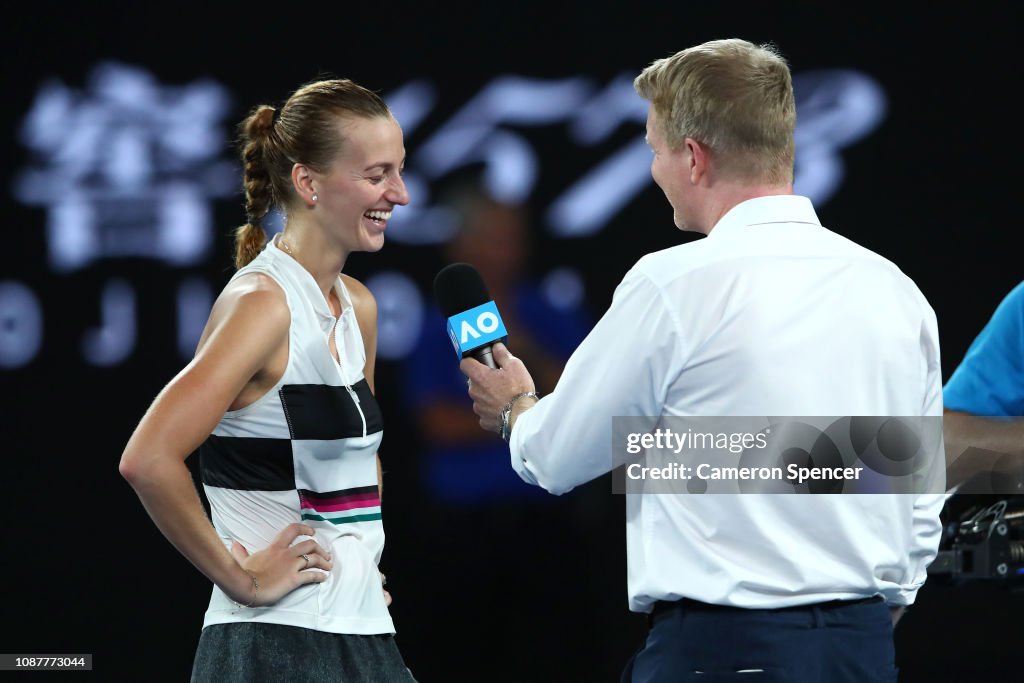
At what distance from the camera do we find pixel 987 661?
397 cm

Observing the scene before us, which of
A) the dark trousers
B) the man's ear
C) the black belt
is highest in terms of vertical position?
the man's ear

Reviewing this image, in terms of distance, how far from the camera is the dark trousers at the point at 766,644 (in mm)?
1577

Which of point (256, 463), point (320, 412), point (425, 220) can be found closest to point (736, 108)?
point (320, 412)

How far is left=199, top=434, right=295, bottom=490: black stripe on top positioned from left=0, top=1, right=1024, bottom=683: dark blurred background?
1823 mm

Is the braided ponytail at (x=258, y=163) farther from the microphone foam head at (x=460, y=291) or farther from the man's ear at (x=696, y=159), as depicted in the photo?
the man's ear at (x=696, y=159)

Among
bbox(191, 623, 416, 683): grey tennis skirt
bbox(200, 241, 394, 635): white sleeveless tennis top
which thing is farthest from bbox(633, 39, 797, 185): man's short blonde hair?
bbox(191, 623, 416, 683): grey tennis skirt

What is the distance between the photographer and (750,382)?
159 cm

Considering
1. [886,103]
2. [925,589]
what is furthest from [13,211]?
[925,589]

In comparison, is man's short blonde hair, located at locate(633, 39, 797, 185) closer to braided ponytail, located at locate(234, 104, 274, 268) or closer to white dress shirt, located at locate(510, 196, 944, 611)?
white dress shirt, located at locate(510, 196, 944, 611)

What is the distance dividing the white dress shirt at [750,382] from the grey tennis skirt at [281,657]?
1.89 ft

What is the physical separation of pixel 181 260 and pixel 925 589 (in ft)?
8.69

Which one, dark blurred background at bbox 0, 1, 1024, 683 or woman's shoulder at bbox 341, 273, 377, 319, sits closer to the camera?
woman's shoulder at bbox 341, 273, 377, 319

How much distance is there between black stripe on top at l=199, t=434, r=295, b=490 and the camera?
2.00 m

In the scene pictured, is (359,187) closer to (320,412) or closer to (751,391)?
(320,412)
